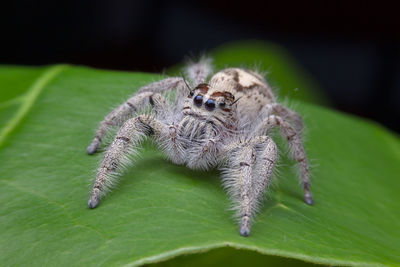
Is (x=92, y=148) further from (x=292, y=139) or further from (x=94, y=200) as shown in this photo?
(x=292, y=139)

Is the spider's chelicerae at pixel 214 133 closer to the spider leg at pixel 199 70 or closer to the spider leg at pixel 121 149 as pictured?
the spider leg at pixel 121 149

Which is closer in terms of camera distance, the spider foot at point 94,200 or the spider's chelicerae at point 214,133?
the spider foot at point 94,200

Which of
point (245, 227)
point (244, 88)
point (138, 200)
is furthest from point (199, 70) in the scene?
point (245, 227)

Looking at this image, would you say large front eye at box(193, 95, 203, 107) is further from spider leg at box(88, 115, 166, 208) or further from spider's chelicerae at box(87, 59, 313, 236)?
spider leg at box(88, 115, 166, 208)

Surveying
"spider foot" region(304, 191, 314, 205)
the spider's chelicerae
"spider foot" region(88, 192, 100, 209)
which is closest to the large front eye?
the spider's chelicerae

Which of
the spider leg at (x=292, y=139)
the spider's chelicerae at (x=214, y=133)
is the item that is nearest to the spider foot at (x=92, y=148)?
the spider's chelicerae at (x=214, y=133)

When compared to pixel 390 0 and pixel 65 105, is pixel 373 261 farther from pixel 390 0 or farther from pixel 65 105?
pixel 390 0
